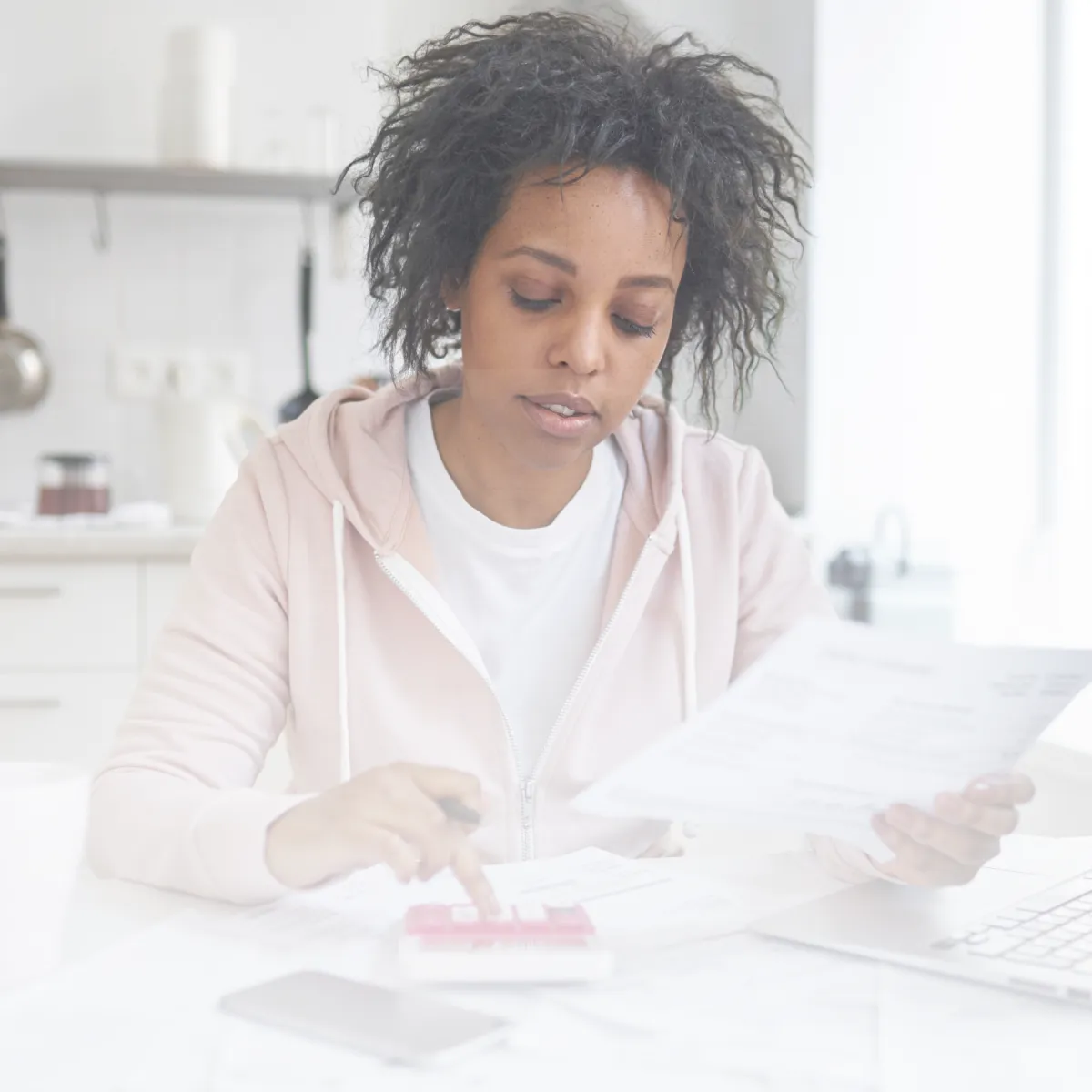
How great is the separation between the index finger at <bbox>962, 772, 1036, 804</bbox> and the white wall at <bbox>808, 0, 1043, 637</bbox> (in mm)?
2011

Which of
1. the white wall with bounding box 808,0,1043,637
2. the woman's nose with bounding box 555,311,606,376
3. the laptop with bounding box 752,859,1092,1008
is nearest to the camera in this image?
the laptop with bounding box 752,859,1092,1008

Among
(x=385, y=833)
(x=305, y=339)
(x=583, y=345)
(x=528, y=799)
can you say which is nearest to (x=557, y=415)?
(x=583, y=345)

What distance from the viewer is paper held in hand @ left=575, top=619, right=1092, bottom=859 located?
66 cm

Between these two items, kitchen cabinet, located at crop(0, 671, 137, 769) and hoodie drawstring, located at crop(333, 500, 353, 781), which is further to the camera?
kitchen cabinet, located at crop(0, 671, 137, 769)

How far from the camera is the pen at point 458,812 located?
782 millimetres

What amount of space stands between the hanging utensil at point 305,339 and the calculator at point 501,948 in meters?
2.03

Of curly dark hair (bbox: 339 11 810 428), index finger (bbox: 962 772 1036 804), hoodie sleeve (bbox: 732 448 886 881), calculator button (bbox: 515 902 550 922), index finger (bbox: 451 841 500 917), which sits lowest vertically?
calculator button (bbox: 515 902 550 922)

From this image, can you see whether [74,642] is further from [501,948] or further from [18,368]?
[501,948]

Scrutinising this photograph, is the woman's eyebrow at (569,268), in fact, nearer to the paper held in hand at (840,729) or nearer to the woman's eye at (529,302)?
the woman's eye at (529,302)

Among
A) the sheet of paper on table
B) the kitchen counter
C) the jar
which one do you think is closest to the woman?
the sheet of paper on table

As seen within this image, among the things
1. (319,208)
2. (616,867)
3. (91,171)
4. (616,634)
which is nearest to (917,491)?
(319,208)

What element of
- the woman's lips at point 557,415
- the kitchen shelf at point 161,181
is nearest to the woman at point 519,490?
the woman's lips at point 557,415

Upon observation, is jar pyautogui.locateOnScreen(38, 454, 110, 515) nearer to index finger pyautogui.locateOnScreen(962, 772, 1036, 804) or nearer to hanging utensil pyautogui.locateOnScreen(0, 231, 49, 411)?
hanging utensil pyautogui.locateOnScreen(0, 231, 49, 411)

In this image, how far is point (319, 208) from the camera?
113 inches
